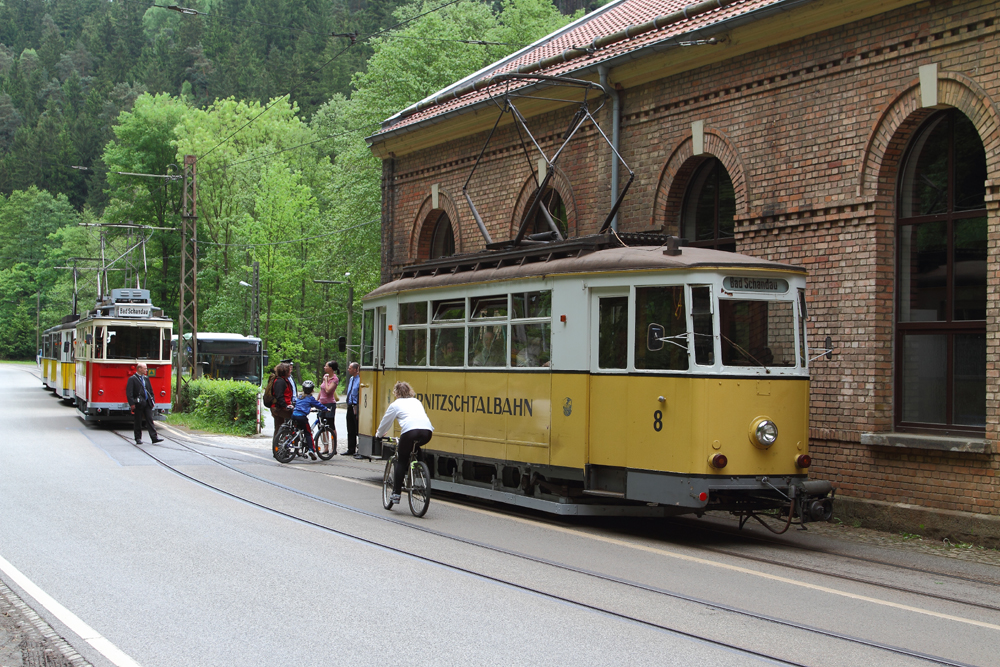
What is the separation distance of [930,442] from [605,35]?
997 cm

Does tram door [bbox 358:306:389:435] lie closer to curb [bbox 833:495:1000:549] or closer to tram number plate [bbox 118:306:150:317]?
curb [bbox 833:495:1000:549]

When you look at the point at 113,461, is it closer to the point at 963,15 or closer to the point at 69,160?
the point at 963,15

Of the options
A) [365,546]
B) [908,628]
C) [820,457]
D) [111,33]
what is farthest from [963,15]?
[111,33]

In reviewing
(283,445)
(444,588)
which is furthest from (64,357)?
(444,588)

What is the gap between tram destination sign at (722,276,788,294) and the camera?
1063cm

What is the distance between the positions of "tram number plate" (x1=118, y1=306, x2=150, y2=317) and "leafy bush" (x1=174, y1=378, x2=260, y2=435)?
2.54m

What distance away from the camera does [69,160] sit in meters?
111

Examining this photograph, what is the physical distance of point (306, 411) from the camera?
19516 mm

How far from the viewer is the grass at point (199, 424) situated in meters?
26.0

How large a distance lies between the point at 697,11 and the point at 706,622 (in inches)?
442

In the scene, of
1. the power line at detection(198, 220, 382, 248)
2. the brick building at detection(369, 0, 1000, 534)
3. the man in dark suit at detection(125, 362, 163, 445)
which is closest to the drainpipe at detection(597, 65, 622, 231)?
the brick building at detection(369, 0, 1000, 534)

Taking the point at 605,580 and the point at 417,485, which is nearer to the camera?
the point at 605,580

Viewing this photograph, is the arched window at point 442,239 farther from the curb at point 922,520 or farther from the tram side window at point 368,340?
the curb at point 922,520

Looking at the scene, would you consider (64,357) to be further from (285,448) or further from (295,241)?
(295,241)
